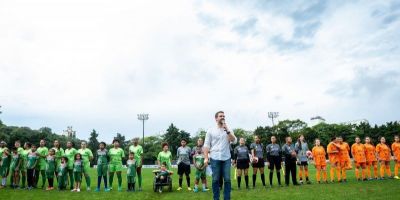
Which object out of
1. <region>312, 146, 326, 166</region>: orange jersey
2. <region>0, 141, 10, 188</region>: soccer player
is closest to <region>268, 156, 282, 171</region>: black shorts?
<region>312, 146, 326, 166</region>: orange jersey

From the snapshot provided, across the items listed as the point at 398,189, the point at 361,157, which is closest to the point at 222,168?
the point at 398,189

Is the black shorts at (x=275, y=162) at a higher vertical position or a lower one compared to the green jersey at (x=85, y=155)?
lower

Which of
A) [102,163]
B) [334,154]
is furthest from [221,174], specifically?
[334,154]

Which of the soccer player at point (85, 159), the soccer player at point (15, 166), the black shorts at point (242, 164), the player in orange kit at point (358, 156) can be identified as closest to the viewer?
the black shorts at point (242, 164)

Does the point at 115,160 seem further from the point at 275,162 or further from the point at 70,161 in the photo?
the point at 275,162

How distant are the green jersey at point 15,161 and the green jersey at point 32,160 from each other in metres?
0.78

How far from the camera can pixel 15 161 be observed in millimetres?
17172

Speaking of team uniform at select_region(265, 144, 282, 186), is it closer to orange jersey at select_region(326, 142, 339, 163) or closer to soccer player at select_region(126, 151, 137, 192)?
orange jersey at select_region(326, 142, 339, 163)

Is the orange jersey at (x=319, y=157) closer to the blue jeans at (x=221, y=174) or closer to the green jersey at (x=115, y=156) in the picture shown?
the green jersey at (x=115, y=156)

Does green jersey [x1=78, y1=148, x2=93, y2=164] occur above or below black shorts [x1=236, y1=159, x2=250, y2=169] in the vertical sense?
above

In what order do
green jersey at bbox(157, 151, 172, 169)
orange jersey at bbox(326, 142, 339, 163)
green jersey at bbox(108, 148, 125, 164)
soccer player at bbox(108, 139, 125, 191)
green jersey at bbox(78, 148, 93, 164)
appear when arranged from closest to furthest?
soccer player at bbox(108, 139, 125, 191) → green jersey at bbox(108, 148, 125, 164) → green jersey at bbox(157, 151, 172, 169) → green jersey at bbox(78, 148, 93, 164) → orange jersey at bbox(326, 142, 339, 163)

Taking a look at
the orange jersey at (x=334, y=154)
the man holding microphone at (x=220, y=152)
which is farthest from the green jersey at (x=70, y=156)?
the orange jersey at (x=334, y=154)

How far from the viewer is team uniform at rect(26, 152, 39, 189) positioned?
1666cm

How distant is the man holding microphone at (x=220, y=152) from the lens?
7562 mm
